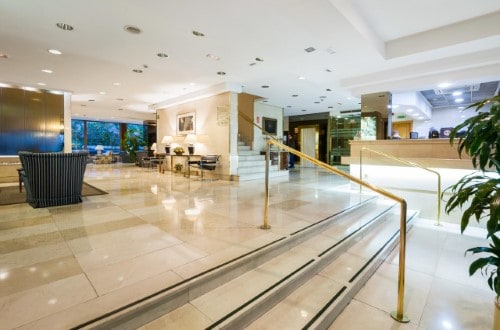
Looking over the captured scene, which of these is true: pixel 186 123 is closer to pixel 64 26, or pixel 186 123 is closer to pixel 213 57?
pixel 213 57

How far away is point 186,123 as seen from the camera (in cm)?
980

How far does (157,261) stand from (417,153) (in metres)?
6.26

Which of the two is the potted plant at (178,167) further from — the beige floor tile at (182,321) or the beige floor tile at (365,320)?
the beige floor tile at (365,320)

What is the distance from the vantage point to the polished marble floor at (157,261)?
5.52ft

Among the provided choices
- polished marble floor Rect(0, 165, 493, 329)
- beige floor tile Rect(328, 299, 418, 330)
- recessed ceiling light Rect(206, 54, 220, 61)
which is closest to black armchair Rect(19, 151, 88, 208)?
polished marble floor Rect(0, 165, 493, 329)

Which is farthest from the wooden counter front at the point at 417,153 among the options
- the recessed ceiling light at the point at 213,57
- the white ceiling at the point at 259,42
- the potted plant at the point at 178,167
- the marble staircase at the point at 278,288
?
the potted plant at the point at 178,167

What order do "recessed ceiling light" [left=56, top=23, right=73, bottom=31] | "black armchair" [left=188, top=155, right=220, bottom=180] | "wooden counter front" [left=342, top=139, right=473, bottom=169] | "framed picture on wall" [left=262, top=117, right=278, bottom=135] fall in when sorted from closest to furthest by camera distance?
"recessed ceiling light" [left=56, top=23, right=73, bottom=31] < "wooden counter front" [left=342, top=139, right=473, bottom=169] < "black armchair" [left=188, top=155, right=220, bottom=180] < "framed picture on wall" [left=262, top=117, right=278, bottom=135]

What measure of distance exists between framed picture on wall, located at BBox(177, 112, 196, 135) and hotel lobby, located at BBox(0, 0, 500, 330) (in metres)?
0.09

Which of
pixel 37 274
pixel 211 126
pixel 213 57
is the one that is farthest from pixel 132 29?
pixel 211 126

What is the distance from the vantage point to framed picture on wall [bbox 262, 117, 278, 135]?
36.1 feet

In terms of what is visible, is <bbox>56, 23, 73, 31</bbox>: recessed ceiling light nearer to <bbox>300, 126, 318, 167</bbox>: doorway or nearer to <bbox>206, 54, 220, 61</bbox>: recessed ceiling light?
<bbox>206, 54, 220, 61</bbox>: recessed ceiling light

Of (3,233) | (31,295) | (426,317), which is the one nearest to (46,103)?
(3,233)

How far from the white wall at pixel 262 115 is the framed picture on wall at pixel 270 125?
0.51ft

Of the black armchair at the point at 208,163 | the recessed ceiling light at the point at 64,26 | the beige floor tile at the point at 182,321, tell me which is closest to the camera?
the beige floor tile at the point at 182,321
